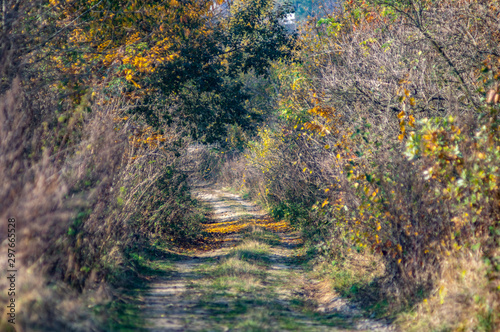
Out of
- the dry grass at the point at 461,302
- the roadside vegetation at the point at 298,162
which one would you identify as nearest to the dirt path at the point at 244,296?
the roadside vegetation at the point at 298,162

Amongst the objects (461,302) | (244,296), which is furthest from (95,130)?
(461,302)

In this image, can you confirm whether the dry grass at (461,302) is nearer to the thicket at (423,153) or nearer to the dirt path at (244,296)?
the thicket at (423,153)

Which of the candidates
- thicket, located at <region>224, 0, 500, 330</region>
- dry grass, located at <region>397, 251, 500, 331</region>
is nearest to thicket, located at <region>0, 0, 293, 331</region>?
thicket, located at <region>224, 0, 500, 330</region>

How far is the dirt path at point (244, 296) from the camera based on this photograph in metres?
6.43

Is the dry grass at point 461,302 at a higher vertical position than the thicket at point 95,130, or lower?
lower

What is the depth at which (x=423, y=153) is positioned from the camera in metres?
6.00

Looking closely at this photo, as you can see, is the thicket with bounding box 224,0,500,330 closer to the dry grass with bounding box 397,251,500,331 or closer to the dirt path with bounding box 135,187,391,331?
the dry grass with bounding box 397,251,500,331

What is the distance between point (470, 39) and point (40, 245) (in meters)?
7.47

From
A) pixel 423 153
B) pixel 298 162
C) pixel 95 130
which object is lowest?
pixel 298 162

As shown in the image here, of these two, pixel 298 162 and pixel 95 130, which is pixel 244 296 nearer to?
pixel 95 130

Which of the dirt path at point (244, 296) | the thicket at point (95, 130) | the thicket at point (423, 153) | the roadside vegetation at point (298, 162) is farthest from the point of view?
the dirt path at point (244, 296)

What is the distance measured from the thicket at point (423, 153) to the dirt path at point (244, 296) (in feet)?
3.14

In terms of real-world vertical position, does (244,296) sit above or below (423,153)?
below

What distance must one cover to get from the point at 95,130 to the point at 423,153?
4.43m
